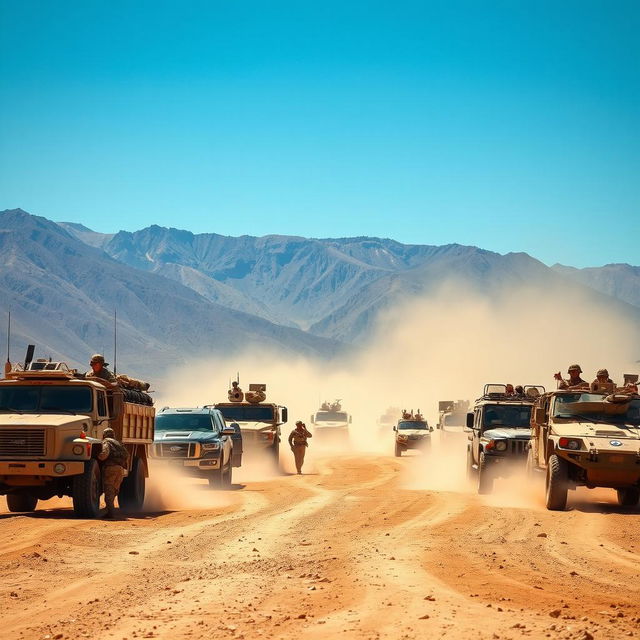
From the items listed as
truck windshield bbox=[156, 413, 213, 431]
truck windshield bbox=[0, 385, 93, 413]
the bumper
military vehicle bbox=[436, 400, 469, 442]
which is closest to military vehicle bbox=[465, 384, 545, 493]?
truck windshield bbox=[156, 413, 213, 431]

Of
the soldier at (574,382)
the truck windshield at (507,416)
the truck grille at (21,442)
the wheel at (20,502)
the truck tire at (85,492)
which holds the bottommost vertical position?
the wheel at (20,502)

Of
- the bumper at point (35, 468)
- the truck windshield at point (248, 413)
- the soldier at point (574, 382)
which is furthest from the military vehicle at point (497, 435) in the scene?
the bumper at point (35, 468)

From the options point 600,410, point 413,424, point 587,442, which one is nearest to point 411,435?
point 413,424

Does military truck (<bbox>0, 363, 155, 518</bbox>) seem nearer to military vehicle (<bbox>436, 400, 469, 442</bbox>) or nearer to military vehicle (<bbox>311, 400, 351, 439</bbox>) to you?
military vehicle (<bbox>436, 400, 469, 442</bbox>)

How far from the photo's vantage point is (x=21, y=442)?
16359mm

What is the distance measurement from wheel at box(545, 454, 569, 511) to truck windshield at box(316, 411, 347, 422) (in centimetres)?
3865

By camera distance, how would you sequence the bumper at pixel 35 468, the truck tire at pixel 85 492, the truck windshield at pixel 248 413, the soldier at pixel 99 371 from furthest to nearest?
the truck windshield at pixel 248 413 < the soldier at pixel 99 371 < the truck tire at pixel 85 492 < the bumper at pixel 35 468

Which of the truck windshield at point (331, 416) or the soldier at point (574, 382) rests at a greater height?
the soldier at point (574, 382)

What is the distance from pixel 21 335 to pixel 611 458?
585 feet

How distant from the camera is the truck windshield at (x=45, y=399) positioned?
17.5 metres

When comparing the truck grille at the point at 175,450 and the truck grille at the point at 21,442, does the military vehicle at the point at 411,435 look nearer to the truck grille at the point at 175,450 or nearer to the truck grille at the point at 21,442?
the truck grille at the point at 175,450

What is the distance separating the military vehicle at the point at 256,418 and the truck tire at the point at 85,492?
49.8ft

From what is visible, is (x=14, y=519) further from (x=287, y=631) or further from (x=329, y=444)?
(x=329, y=444)

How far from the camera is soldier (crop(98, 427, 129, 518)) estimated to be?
17062mm
